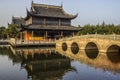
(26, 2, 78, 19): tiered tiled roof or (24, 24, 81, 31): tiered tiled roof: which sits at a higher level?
(26, 2, 78, 19): tiered tiled roof

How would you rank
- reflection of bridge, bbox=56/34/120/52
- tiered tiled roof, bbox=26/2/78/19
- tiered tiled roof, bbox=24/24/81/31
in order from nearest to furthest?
1. reflection of bridge, bbox=56/34/120/52
2. tiered tiled roof, bbox=24/24/81/31
3. tiered tiled roof, bbox=26/2/78/19

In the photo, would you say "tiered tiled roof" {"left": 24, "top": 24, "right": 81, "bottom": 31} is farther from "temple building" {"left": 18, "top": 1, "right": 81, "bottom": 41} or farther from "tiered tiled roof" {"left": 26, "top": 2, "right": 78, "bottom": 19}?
"tiered tiled roof" {"left": 26, "top": 2, "right": 78, "bottom": 19}

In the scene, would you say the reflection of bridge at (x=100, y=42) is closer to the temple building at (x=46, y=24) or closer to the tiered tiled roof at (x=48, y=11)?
the temple building at (x=46, y=24)

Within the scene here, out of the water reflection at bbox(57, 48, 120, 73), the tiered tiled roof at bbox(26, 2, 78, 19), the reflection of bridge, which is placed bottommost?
the water reflection at bbox(57, 48, 120, 73)

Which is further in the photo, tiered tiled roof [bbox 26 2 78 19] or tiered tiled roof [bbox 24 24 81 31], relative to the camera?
tiered tiled roof [bbox 26 2 78 19]

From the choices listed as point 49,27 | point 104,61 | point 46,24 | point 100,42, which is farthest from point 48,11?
point 104,61

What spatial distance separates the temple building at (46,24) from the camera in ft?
158

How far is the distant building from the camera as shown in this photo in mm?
48194

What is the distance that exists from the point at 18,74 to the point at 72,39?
2261 cm

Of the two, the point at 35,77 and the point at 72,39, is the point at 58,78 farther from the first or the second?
the point at 72,39

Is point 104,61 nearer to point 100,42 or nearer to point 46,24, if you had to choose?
point 100,42

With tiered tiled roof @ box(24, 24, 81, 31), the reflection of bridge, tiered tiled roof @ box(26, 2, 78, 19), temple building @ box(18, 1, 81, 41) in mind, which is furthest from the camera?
tiered tiled roof @ box(26, 2, 78, 19)

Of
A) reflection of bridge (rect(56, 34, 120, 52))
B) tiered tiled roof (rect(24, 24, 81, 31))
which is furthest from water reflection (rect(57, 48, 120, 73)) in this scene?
tiered tiled roof (rect(24, 24, 81, 31))

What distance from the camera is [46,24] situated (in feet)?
165
